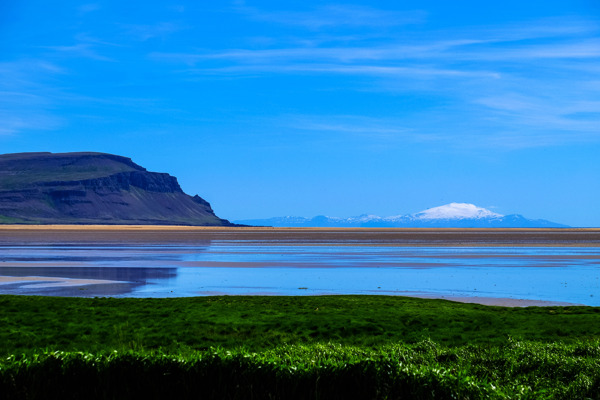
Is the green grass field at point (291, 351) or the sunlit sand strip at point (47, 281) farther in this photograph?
the sunlit sand strip at point (47, 281)

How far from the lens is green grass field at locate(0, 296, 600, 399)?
9.70 metres

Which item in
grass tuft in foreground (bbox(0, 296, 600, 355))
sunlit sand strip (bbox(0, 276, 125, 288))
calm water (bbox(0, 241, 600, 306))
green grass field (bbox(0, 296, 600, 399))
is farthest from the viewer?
sunlit sand strip (bbox(0, 276, 125, 288))

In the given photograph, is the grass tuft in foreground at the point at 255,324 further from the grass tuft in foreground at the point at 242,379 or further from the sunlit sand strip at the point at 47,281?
the sunlit sand strip at the point at 47,281

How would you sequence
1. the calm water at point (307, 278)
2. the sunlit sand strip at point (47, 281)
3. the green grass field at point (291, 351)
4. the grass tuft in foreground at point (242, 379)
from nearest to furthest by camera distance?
the grass tuft in foreground at point (242, 379)
the green grass field at point (291, 351)
the calm water at point (307, 278)
the sunlit sand strip at point (47, 281)

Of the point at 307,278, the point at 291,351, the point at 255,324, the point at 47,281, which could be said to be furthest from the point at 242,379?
the point at 307,278

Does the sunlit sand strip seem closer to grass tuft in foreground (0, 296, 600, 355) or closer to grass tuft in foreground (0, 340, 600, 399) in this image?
grass tuft in foreground (0, 296, 600, 355)

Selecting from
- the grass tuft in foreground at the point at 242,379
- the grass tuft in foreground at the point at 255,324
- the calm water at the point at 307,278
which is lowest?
the calm water at the point at 307,278

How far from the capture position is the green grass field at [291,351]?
9.70 meters

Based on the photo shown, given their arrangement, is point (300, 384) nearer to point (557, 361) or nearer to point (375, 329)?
point (557, 361)

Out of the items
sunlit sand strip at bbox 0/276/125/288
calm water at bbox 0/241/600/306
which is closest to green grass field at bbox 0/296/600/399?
calm water at bbox 0/241/600/306

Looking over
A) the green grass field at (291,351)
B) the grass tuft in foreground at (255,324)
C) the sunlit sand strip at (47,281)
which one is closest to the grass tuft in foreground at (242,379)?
the green grass field at (291,351)

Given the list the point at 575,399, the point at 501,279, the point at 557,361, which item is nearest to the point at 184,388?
the point at 575,399

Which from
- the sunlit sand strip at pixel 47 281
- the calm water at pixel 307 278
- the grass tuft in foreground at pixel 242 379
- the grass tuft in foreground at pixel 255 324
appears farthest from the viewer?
the sunlit sand strip at pixel 47 281

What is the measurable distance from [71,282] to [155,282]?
174 inches
